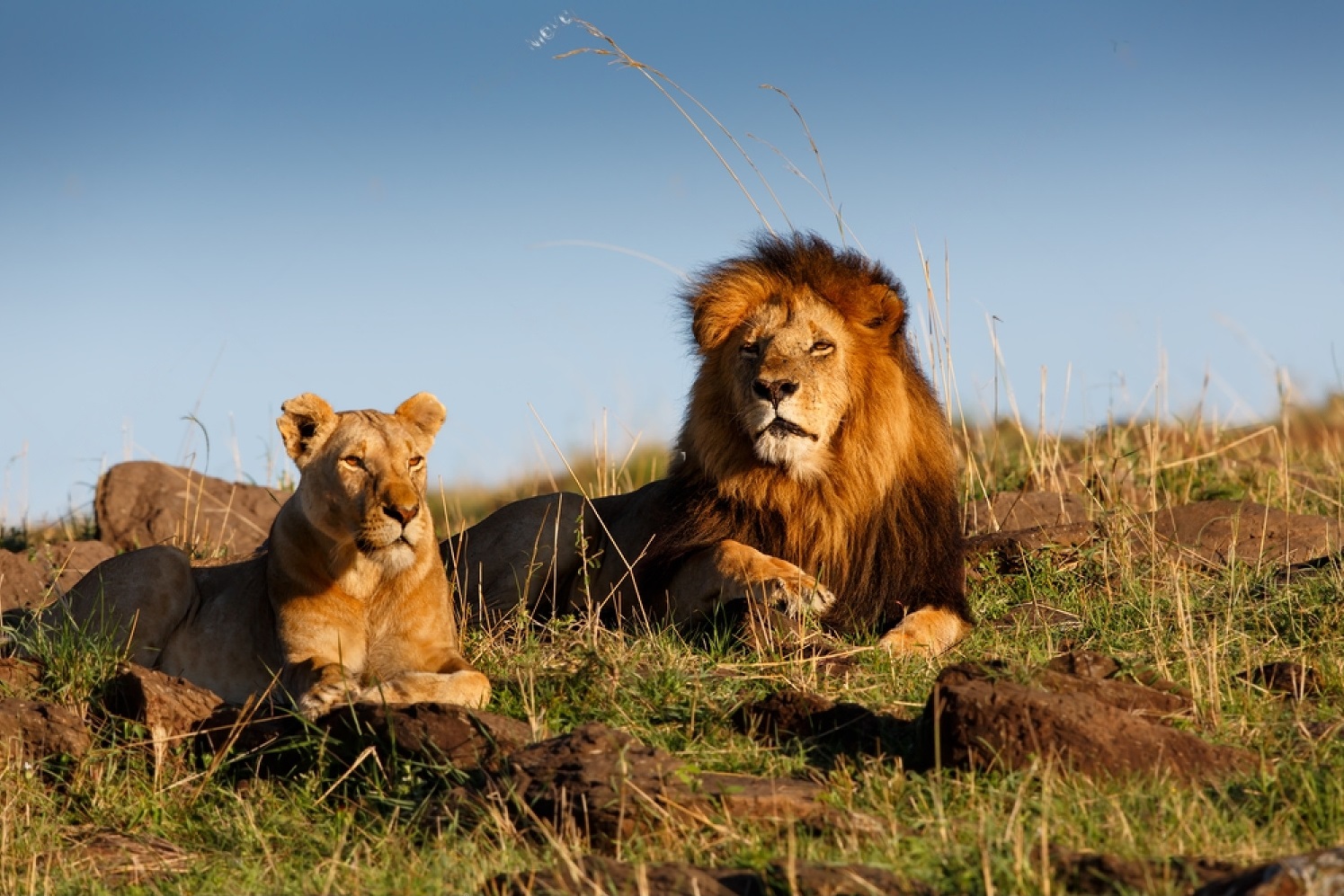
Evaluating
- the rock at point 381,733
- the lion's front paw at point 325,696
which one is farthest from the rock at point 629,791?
the lion's front paw at point 325,696

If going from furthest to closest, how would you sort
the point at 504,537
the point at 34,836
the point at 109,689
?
the point at 504,537 → the point at 109,689 → the point at 34,836

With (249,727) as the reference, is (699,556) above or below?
above

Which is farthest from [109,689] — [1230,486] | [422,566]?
[1230,486]

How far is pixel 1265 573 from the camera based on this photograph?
20.3ft

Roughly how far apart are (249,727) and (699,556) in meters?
2.01

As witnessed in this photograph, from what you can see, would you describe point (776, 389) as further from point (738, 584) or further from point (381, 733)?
point (381, 733)

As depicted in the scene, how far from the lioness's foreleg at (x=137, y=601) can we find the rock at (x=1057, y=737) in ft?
9.87

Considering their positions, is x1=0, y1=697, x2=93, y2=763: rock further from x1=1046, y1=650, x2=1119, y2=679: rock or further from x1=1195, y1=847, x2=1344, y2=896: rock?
x1=1195, y1=847, x2=1344, y2=896: rock

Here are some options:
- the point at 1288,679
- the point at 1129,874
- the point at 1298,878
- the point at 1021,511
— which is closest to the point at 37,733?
the point at 1129,874

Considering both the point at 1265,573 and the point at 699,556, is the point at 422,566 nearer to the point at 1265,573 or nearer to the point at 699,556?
the point at 699,556

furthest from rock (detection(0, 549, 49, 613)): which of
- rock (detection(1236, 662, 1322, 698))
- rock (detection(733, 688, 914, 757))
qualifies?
rock (detection(1236, 662, 1322, 698))

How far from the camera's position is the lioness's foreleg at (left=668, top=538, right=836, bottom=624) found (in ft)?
18.7

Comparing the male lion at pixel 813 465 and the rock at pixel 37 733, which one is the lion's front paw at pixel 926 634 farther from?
the rock at pixel 37 733

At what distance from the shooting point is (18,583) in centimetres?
746
